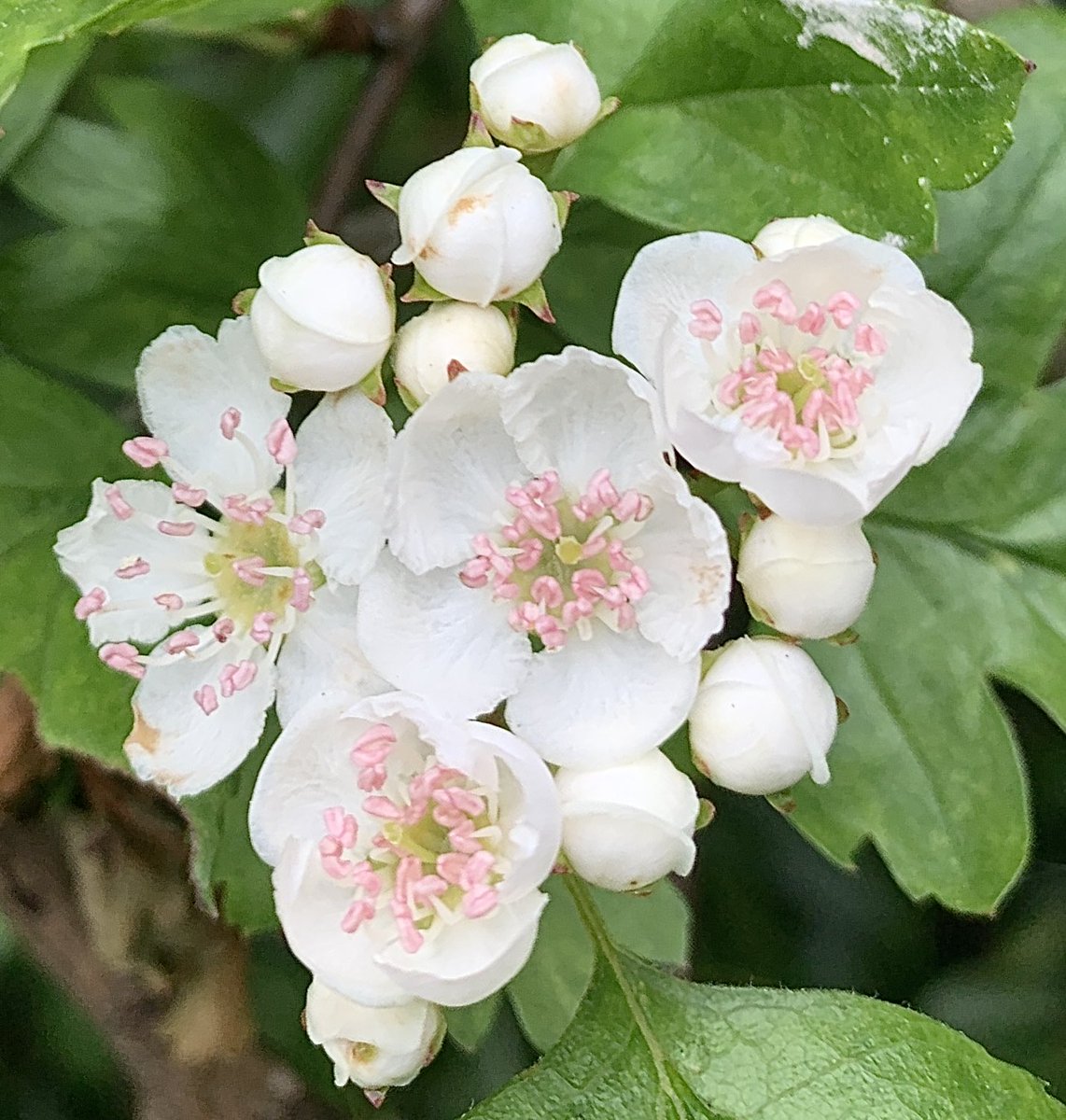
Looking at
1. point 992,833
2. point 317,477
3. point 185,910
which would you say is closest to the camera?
point 317,477

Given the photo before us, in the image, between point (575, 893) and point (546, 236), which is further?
point (575, 893)

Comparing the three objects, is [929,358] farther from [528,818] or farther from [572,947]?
[572,947]

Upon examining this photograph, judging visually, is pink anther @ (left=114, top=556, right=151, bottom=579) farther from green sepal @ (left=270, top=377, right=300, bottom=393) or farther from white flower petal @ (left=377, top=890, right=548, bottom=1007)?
white flower petal @ (left=377, top=890, right=548, bottom=1007)

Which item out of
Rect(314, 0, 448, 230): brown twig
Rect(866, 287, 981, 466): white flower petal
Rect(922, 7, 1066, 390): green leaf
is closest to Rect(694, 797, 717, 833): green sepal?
Rect(866, 287, 981, 466): white flower petal

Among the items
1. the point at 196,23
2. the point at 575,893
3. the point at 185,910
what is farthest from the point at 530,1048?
the point at 196,23

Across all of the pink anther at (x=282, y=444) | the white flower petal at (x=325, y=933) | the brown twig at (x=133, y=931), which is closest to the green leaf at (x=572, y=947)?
the brown twig at (x=133, y=931)

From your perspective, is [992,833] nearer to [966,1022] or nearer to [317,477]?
[966,1022]
